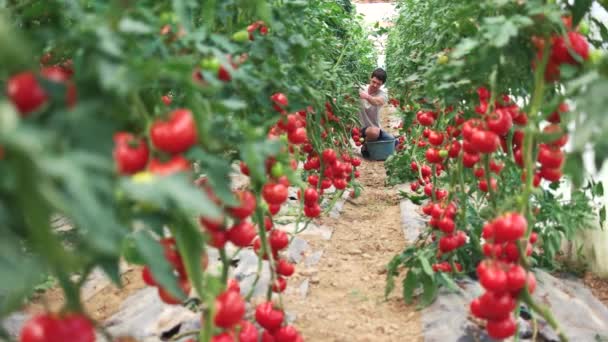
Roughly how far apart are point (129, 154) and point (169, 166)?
0.24 ft

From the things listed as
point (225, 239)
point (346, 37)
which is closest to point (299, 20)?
point (225, 239)

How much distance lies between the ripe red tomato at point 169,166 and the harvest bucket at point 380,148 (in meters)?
5.32

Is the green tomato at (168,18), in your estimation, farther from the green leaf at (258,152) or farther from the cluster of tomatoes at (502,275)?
the cluster of tomatoes at (502,275)

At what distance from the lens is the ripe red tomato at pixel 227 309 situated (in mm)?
1083

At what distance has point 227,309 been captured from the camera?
1084 mm

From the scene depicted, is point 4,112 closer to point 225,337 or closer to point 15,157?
point 15,157

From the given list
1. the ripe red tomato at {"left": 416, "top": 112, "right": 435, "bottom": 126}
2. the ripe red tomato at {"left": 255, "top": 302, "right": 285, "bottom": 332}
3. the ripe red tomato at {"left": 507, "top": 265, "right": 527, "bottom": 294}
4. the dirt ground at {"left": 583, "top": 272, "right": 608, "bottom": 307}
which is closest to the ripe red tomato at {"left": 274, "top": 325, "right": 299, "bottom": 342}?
the ripe red tomato at {"left": 255, "top": 302, "right": 285, "bottom": 332}

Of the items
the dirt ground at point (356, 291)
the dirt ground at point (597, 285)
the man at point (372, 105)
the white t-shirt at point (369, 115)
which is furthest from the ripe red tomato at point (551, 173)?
the white t-shirt at point (369, 115)

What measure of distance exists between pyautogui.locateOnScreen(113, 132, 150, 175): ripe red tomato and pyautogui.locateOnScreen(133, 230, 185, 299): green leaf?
104 millimetres

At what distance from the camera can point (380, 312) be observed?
2.20m

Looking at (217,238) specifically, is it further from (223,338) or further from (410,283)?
(410,283)

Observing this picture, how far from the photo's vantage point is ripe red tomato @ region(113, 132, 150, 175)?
0.73 metres

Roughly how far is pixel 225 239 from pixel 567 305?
5.52ft

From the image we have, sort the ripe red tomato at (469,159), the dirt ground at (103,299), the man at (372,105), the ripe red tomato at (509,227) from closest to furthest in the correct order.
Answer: the ripe red tomato at (509,227)
the ripe red tomato at (469,159)
the dirt ground at (103,299)
the man at (372,105)
